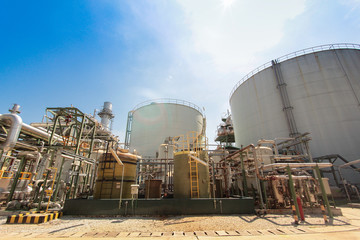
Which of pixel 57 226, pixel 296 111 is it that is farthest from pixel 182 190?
pixel 296 111

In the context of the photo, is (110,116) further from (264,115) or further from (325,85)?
(325,85)

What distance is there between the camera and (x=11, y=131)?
30.9ft

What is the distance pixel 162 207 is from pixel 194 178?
2165 millimetres

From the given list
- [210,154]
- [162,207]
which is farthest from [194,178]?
[210,154]

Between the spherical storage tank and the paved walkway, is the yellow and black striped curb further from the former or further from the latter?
the spherical storage tank

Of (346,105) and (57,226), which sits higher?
(346,105)

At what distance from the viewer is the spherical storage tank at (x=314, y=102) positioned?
14289 mm

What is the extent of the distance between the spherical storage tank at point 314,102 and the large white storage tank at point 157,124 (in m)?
7.93

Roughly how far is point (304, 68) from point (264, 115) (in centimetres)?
636

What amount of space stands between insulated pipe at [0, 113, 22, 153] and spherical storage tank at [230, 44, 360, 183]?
20.9 meters

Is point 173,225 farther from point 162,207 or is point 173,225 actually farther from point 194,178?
point 194,178

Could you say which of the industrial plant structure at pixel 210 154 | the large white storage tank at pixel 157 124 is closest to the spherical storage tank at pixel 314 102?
the industrial plant structure at pixel 210 154

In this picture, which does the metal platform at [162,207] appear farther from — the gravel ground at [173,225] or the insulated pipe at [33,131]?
the insulated pipe at [33,131]

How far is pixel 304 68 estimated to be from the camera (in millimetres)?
17094
